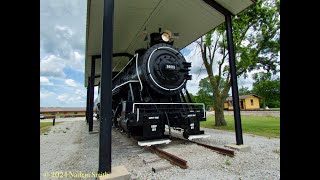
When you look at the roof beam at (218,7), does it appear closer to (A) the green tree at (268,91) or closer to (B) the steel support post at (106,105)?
(B) the steel support post at (106,105)

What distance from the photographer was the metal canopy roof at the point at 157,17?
6.28 metres

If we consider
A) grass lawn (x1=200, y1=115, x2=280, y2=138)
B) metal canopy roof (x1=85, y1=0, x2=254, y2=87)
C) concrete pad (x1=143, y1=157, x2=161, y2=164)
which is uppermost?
metal canopy roof (x1=85, y1=0, x2=254, y2=87)

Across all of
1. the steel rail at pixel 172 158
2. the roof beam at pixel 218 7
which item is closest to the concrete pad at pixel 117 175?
the steel rail at pixel 172 158

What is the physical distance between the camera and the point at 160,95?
6.75 metres

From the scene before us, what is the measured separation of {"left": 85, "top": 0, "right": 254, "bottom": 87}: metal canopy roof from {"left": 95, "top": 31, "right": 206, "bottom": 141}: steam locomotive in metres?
0.75

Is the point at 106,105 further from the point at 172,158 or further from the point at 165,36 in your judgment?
→ the point at 165,36

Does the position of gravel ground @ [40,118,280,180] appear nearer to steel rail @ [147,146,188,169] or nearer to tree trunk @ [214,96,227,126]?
steel rail @ [147,146,188,169]

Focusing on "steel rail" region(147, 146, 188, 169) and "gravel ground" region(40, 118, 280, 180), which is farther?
"steel rail" region(147, 146, 188, 169)

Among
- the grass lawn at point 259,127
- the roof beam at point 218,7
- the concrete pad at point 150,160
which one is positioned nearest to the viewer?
the concrete pad at point 150,160

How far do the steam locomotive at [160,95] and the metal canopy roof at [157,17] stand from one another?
2.47 ft

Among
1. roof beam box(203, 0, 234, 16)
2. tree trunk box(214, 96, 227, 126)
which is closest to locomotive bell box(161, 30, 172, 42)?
roof beam box(203, 0, 234, 16)

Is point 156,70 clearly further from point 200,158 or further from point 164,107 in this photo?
point 200,158

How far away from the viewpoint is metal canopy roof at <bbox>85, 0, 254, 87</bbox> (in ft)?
20.6
